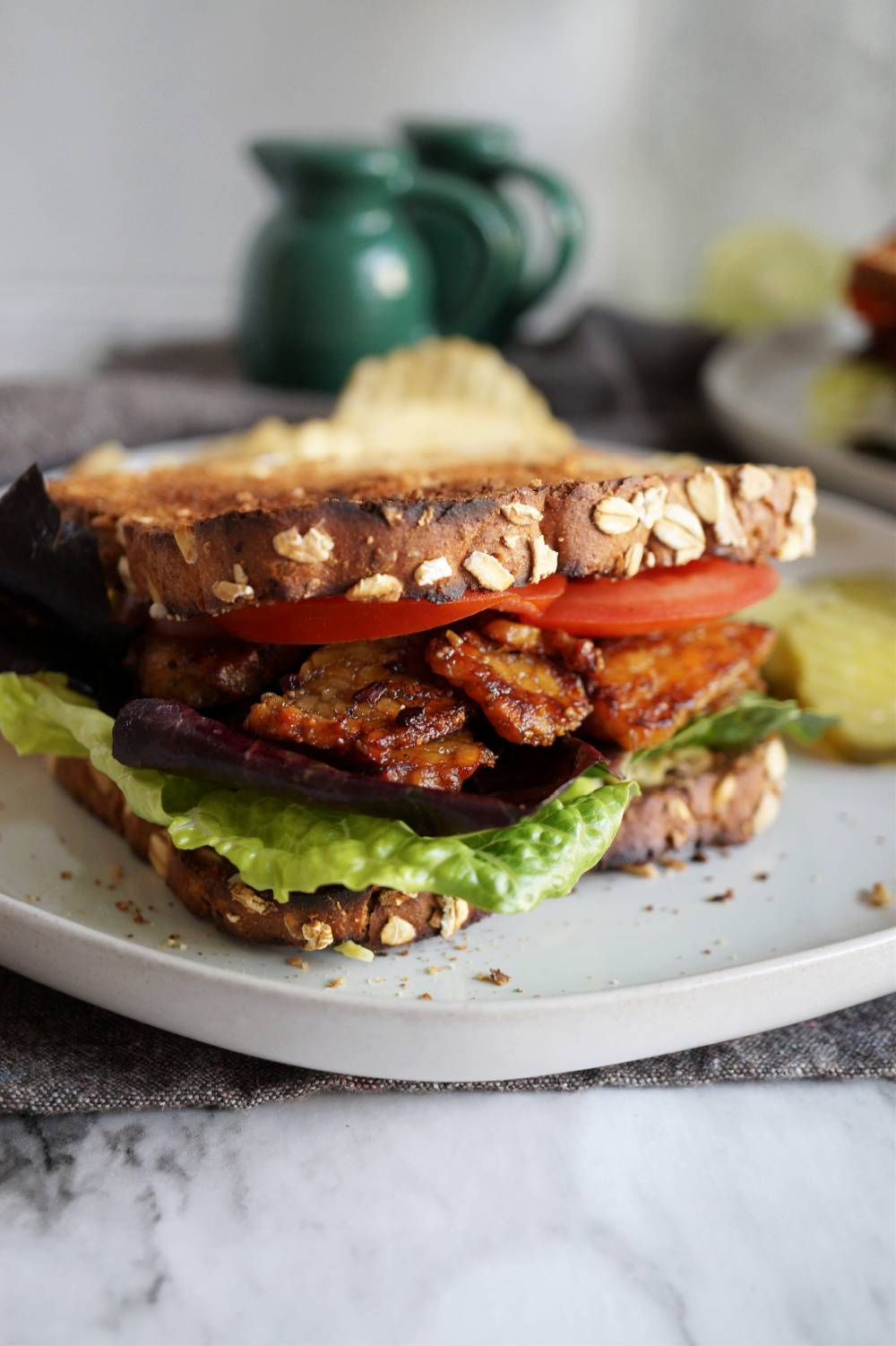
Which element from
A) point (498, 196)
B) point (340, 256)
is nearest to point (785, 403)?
point (498, 196)

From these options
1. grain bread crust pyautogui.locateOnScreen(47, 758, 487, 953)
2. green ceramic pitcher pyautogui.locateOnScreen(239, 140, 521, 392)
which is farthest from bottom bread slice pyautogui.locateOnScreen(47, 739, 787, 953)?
green ceramic pitcher pyautogui.locateOnScreen(239, 140, 521, 392)

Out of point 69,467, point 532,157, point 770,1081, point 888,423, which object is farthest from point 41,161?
point 770,1081

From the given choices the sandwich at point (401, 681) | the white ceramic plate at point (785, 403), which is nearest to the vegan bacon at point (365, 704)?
the sandwich at point (401, 681)

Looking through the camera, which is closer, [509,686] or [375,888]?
[375,888]

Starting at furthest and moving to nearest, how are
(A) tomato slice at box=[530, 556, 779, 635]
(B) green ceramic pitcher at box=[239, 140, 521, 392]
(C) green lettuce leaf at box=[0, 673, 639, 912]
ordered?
1. (B) green ceramic pitcher at box=[239, 140, 521, 392]
2. (A) tomato slice at box=[530, 556, 779, 635]
3. (C) green lettuce leaf at box=[0, 673, 639, 912]

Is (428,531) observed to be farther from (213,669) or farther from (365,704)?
(213,669)

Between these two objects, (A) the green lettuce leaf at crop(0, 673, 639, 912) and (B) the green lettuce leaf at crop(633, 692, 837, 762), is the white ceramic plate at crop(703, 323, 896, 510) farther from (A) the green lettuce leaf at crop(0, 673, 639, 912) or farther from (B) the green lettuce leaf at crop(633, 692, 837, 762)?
(A) the green lettuce leaf at crop(0, 673, 639, 912)

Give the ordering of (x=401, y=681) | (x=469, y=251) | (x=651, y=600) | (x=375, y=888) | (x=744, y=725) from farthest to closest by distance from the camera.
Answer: (x=469, y=251) < (x=744, y=725) < (x=651, y=600) < (x=401, y=681) < (x=375, y=888)

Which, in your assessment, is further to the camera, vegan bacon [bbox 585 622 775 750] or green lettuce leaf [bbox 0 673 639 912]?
vegan bacon [bbox 585 622 775 750]
